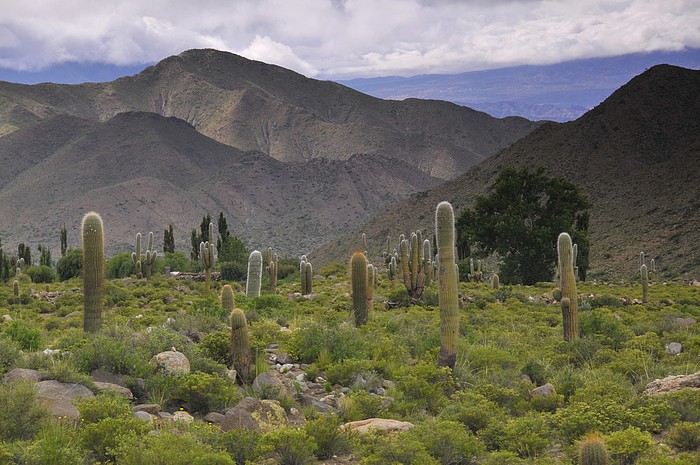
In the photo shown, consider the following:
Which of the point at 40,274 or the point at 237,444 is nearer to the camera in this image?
the point at 237,444

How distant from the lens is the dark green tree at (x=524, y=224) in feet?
116

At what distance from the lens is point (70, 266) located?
148 feet

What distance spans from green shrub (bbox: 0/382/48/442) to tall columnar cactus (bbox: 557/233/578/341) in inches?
435

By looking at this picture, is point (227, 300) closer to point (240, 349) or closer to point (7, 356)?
point (240, 349)

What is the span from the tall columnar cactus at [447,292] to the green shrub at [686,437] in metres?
4.19

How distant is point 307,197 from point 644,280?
10418cm

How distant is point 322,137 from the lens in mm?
188625

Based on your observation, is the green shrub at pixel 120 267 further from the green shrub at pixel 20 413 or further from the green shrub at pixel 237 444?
the green shrub at pixel 237 444

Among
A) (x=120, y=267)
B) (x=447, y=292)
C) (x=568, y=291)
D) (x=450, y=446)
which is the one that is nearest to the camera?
(x=450, y=446)

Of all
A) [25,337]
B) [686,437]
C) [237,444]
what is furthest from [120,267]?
[686,437]

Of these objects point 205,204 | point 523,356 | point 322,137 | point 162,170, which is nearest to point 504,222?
point 523,356

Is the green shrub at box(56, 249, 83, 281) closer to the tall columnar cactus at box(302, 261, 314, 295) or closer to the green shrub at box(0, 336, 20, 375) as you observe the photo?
the tall columnar cactus at box(302, 261, 314, 295)

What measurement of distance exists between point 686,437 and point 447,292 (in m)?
4.73

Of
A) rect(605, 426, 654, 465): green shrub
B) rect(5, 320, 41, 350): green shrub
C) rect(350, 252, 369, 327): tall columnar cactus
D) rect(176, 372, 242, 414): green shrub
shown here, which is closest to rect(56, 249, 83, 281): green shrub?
rect(350, 252, 369, 327): tall columnar cactus
